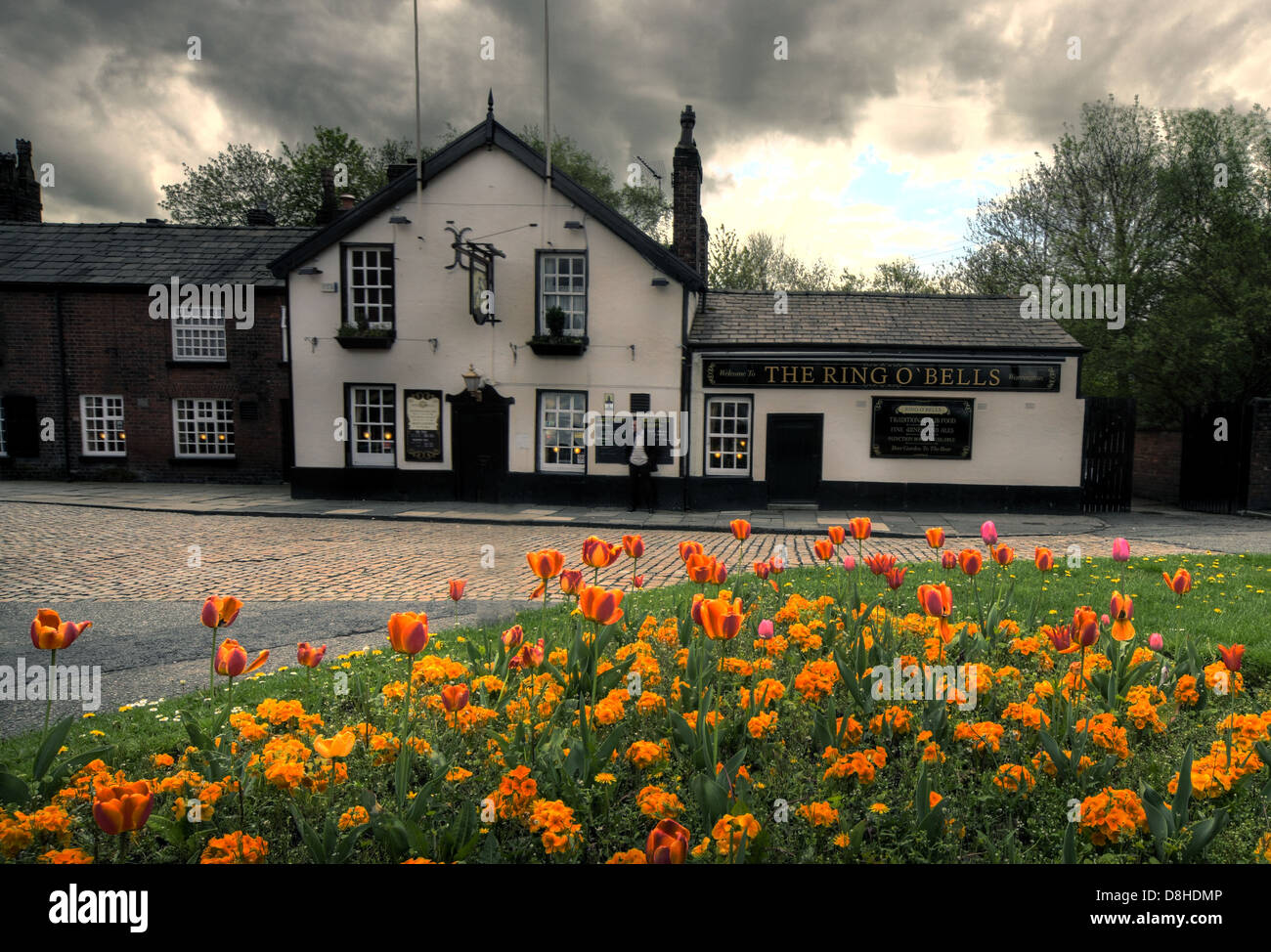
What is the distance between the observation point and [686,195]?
18.8 m

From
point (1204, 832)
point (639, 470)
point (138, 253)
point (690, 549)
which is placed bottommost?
point (1204, 832)

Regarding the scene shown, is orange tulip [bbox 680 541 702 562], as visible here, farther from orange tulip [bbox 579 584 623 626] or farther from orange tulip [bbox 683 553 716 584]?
orange tulip [bbox 579 584 623 626]

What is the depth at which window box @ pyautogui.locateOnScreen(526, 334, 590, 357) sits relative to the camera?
1748 centimetres

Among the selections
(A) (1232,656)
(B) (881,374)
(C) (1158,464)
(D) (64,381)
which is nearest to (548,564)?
(A) (1232,656)

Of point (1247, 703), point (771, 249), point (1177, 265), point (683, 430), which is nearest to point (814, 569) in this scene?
point (1247, 703)

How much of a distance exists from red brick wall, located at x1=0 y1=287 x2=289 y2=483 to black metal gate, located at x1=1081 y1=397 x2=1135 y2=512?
73.9 ft

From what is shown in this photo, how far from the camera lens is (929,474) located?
692 inches

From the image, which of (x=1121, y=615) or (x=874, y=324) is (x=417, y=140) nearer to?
(x=874, y=324)

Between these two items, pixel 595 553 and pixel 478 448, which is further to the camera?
pixel 478 448

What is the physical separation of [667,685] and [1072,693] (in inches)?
77.6

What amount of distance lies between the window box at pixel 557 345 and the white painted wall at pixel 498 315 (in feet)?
1.01

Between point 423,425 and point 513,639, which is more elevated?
point 423,425

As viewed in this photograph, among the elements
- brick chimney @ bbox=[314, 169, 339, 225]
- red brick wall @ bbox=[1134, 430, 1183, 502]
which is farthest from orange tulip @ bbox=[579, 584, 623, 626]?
brick chimney @ bbox=[314, 169, 339, 225]

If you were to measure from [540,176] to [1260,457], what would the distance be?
18603 mm
